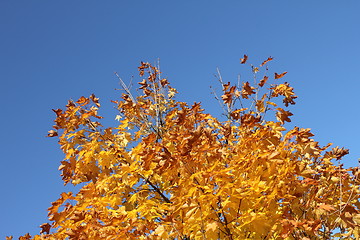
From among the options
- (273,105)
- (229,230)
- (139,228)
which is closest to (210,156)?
(229,230)

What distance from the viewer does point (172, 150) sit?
410 cm

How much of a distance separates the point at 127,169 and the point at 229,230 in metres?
1.47

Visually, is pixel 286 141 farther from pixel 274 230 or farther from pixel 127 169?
pixel 127 169

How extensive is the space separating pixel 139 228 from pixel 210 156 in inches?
38.4

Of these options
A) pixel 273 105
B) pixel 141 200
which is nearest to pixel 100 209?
pixel 141 200

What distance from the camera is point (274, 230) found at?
111 inches

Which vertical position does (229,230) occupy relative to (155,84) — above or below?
below

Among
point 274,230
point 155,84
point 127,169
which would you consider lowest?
point 274,230

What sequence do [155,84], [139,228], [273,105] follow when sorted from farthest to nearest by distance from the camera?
[155,84]
[273,105]
[139,228]

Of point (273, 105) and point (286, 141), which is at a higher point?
point (273, 105)

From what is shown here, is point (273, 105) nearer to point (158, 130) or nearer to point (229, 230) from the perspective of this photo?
point (158, 130)

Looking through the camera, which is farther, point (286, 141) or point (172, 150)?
point (172, 150)

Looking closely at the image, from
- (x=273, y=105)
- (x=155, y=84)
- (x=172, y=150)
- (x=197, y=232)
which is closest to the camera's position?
(x=197, y=232)

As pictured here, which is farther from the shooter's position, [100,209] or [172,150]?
[172,150]
